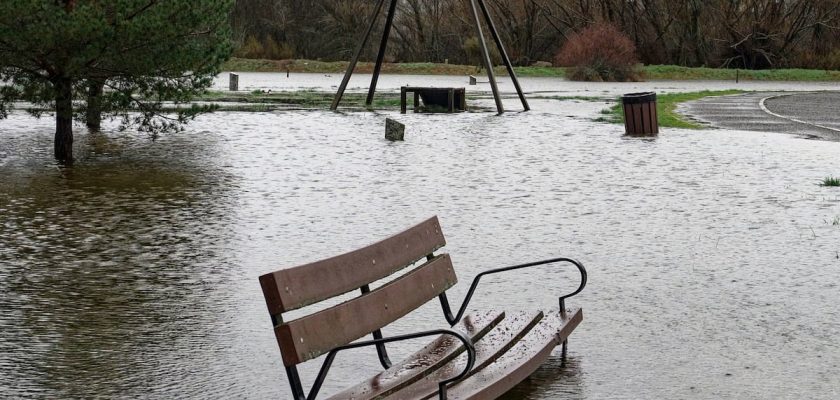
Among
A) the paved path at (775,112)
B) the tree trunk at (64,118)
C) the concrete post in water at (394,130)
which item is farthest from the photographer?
the paved path at (775,112)

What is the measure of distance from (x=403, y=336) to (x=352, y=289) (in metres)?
0.73

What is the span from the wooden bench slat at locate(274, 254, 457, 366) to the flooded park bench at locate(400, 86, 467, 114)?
2318cm

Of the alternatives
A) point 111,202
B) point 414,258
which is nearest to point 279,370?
point 414,258

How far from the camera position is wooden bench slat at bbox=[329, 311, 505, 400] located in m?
5.01

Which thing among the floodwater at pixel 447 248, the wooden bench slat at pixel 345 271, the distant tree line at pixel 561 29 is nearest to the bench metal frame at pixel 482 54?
the floodwater at pixel 447 248

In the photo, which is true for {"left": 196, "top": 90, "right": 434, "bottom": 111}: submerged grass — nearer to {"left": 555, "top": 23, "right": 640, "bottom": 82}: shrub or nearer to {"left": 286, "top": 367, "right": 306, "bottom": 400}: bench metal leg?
{"left": 555, "top": 23, "right": 640, "bottom": 82}: shrub

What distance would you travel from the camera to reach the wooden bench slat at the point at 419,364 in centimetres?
501

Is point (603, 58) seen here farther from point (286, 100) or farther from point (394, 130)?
point (394, 130)

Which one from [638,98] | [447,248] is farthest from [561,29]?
[447,248]

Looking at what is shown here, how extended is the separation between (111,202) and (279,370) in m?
6.88

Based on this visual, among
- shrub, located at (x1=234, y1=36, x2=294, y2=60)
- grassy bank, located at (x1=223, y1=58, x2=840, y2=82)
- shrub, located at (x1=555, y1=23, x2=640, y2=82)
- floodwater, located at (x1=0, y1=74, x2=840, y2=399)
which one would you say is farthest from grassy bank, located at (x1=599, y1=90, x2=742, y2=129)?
shrub, located at (x1=234, y1=36, x2=294, y2=60)

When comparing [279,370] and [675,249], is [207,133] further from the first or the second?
[279,370]

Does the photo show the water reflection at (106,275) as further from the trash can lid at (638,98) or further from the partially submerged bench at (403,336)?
the trash can lid at (638,98)

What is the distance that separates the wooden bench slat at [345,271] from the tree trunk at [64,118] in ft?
36.7
